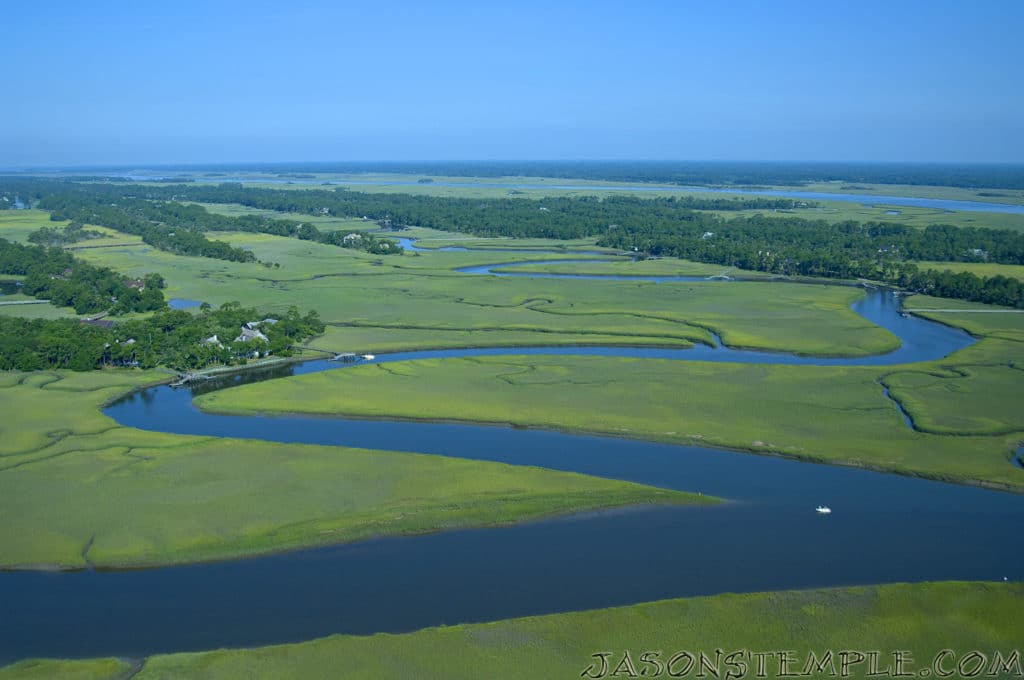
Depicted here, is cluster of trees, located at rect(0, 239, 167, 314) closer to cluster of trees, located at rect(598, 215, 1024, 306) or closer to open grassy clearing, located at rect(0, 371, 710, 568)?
open grassy clearing, located at rect(0, 371, 710, 568)

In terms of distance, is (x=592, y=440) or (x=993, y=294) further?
(x=993, y=294)

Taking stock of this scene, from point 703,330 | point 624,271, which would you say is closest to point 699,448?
point 703,330

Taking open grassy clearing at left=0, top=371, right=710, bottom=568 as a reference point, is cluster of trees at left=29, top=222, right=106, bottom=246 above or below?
above

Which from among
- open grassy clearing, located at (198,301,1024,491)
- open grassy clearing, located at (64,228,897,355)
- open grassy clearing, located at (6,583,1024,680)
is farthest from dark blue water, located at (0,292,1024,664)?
open grassy clearing, located at (64,228,897,355)

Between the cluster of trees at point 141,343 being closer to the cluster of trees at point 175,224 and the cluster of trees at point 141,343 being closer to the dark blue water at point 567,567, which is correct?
the dark blue water at point 567,567

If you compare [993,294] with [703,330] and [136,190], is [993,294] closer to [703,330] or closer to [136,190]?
[703,330]

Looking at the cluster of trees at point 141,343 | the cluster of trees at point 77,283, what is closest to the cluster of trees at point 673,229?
the cluster of trees at point 77,283
